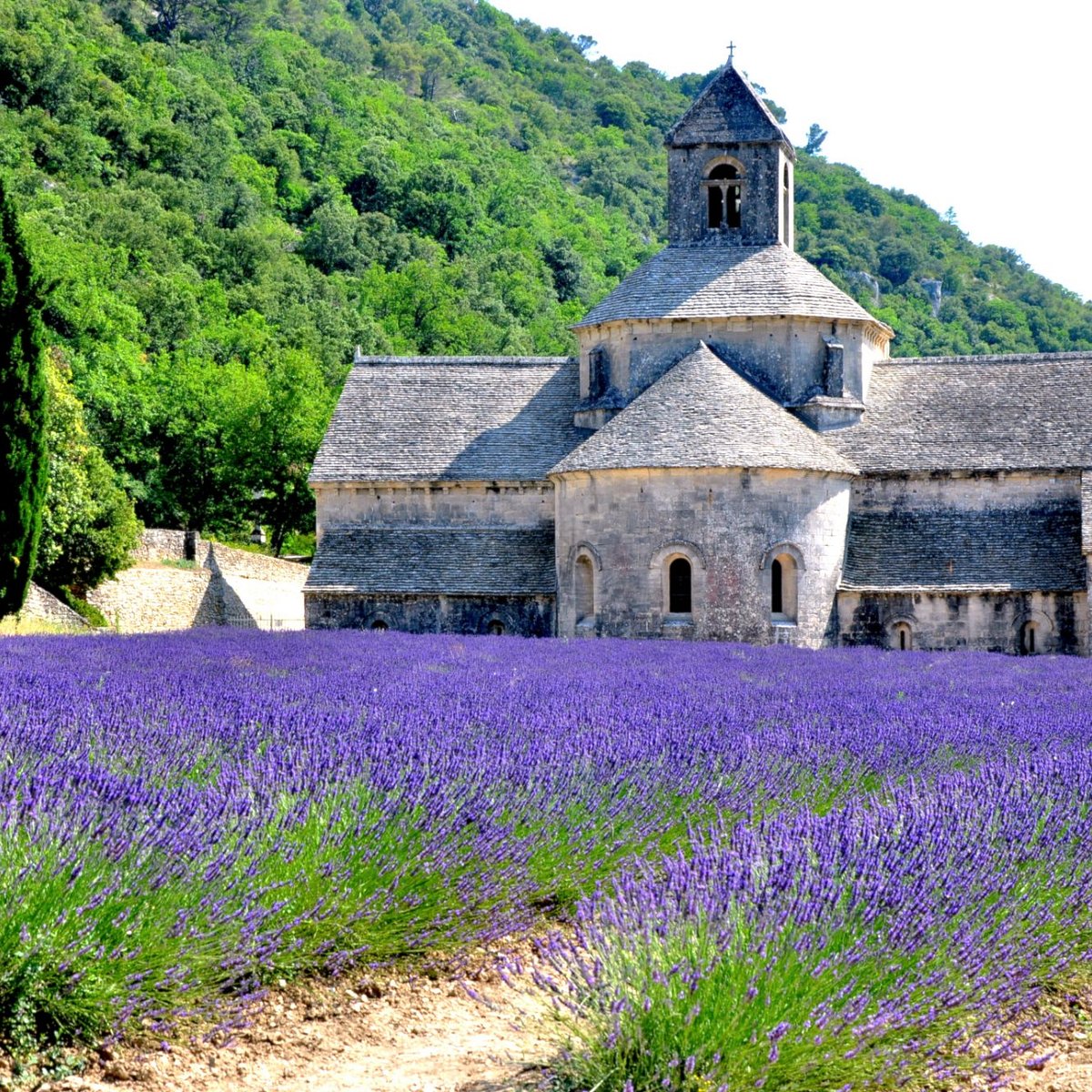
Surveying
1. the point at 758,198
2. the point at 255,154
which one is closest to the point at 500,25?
the point at 255,154

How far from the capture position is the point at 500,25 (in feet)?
620


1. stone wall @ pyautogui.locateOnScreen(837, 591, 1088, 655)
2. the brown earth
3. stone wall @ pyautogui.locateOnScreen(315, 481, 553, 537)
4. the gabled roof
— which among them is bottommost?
the brown earth

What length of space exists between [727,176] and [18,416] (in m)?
17.6

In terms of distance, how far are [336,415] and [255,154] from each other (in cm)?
7527

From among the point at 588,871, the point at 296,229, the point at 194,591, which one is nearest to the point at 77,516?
the point at 194,591

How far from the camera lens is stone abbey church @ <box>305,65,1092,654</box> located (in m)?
31.2

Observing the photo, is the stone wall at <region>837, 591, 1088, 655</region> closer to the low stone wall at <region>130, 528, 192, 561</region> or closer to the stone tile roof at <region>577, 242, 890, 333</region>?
the stone tile roof at <region>577, 242, 890, 333</region>

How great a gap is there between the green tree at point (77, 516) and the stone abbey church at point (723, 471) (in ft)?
15.5

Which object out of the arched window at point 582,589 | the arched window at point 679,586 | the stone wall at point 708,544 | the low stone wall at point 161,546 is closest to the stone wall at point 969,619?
the stone wall at point 708,544

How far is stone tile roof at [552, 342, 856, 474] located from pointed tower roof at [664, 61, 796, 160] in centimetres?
710

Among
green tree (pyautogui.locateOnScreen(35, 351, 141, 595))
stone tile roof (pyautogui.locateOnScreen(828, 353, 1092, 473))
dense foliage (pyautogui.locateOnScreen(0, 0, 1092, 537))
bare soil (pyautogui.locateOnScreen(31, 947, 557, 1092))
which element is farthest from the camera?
dense foliage (pyautogui.locateOnScreen(0, 0, 1092, 537))

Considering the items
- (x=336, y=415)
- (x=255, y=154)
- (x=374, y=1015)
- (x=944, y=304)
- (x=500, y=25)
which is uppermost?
(x=500, y=25)

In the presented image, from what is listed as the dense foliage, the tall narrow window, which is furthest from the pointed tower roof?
the dense foliage

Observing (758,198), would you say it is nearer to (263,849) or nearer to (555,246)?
(263,849)
